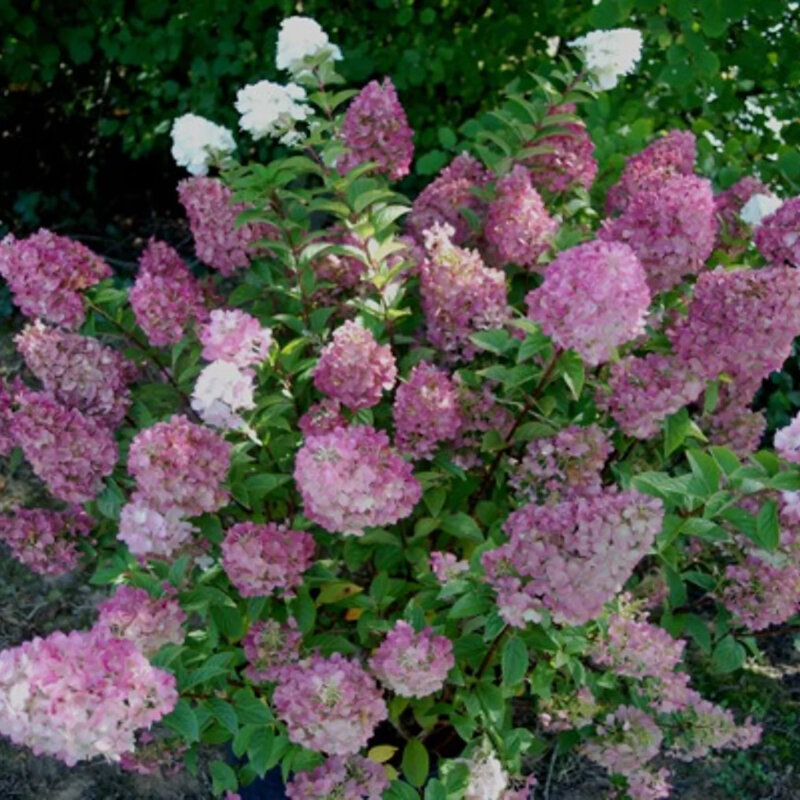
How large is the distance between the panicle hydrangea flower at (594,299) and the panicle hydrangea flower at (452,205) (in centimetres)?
58

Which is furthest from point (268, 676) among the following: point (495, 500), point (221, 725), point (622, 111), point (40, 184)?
point (40, 184)

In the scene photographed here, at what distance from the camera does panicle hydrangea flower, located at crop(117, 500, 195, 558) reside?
5.94 feet

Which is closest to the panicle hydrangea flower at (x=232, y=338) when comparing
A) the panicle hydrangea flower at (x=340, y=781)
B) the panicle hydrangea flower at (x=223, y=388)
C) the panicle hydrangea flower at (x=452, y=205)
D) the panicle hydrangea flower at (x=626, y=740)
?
the panicle hydrangea flower at (x=223, y=388)

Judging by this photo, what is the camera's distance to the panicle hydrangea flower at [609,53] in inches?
86.1

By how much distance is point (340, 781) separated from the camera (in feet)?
6.38

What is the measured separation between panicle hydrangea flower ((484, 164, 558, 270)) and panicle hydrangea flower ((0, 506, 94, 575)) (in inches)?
37.3

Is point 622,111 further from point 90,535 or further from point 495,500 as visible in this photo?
point 90,535

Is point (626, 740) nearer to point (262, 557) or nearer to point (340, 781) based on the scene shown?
point (340, 781)

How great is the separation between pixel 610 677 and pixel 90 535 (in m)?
1.02

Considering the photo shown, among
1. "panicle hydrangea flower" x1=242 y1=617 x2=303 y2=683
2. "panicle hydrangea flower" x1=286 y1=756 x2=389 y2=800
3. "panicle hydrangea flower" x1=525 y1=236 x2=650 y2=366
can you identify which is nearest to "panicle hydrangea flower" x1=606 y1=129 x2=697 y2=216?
"panicle hydrangea flower" x1=525 y1=236 x2=650 y2=366

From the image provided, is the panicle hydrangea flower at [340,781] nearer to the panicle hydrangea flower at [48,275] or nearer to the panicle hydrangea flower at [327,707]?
the panicle hydrangea flower at [327,707]

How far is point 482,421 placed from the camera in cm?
197

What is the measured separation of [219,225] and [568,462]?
0.79 meters

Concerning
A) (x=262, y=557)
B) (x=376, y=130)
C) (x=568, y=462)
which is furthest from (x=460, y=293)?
(x=262, y=557)
